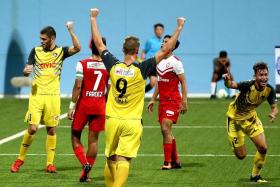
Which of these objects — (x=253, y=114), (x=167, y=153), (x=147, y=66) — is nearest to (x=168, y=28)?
(x=167, y=153)

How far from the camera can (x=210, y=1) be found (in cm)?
3092

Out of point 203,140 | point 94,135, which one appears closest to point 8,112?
point 203,140

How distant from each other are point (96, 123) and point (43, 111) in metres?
1.40

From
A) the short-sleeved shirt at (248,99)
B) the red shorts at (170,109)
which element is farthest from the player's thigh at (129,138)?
the red shorts at (170,109)

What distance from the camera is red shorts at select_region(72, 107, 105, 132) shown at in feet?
50.3

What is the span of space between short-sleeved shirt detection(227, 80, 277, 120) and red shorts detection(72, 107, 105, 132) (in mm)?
2173

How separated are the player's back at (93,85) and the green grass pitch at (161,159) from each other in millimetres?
1241

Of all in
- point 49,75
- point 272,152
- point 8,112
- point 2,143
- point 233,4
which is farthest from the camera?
point 233,4

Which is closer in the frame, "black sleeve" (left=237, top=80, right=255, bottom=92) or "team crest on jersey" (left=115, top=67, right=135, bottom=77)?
"team crest on jersey" (left=115, top=67, right=135, bottom=77)

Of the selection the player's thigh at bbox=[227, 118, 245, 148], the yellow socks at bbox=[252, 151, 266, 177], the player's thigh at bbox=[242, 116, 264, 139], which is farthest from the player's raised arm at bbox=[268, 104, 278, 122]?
the player's thigh at bbox=[227, 118, 245, 148]

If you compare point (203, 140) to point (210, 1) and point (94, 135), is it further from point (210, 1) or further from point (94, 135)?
point (210, 1)

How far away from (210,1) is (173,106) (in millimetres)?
14551

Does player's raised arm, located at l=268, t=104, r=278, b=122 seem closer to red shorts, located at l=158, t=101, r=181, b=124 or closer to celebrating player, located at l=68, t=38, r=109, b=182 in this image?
red shorts, located at l=158, t=101, r=181, b=124

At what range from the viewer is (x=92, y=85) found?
15289 mm
